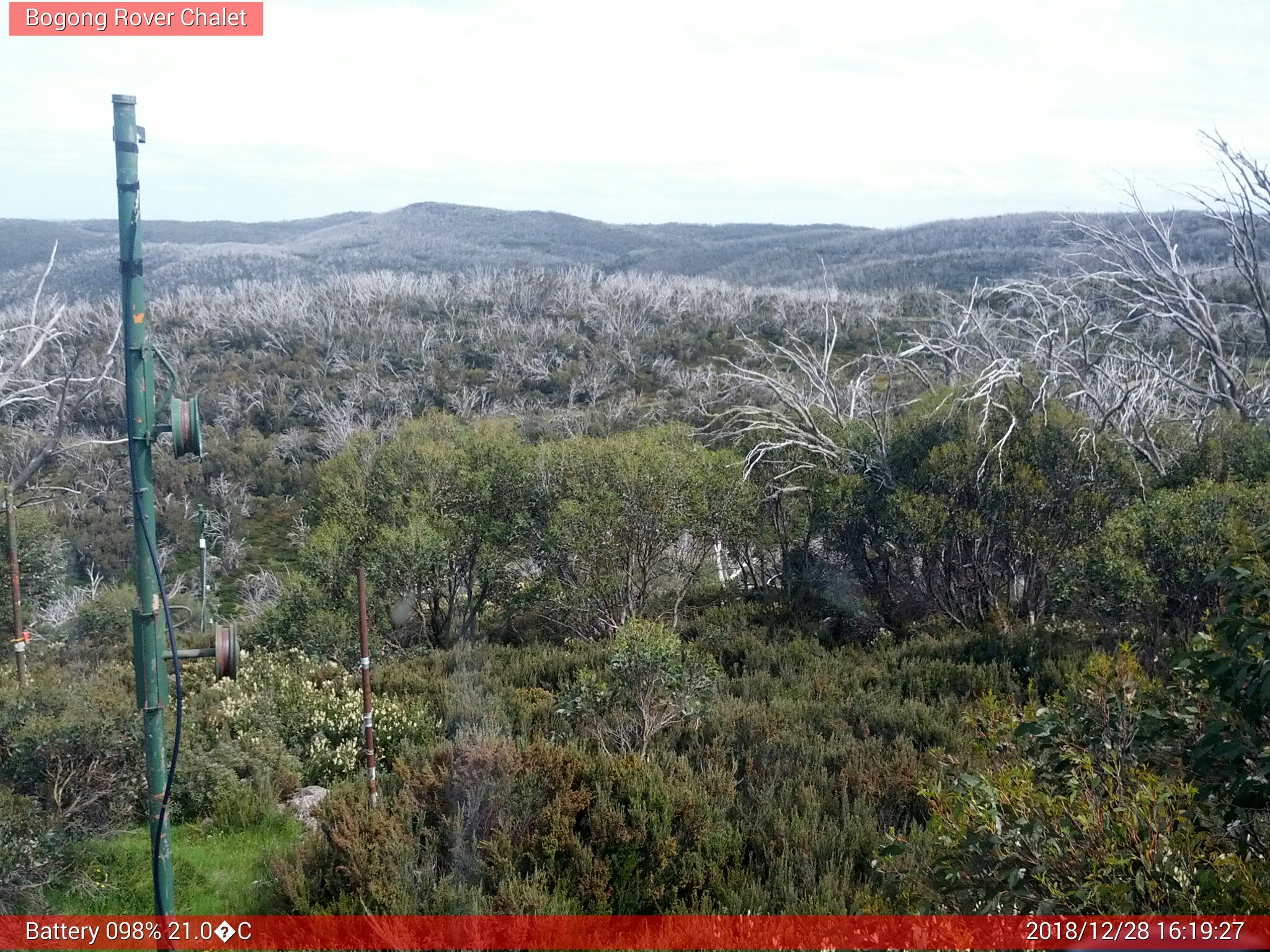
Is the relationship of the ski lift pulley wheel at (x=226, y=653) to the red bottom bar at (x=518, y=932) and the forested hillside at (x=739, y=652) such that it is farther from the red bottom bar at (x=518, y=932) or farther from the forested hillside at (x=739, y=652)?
the forested hillside at (x=739, y=652)

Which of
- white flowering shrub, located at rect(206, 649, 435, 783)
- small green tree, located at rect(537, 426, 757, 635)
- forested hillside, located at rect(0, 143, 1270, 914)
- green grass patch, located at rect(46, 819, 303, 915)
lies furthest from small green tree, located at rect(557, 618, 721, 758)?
small green tree, located at rect(537, 426, 757, 635)

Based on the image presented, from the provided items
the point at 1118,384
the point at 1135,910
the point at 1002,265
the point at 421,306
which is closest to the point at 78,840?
the point at 1135,910

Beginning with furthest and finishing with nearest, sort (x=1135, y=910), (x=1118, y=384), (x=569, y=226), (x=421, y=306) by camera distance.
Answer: (x=569, y=226) → (x=421, y=306) → (x=1118, y=384) → (x=1135, y=910)

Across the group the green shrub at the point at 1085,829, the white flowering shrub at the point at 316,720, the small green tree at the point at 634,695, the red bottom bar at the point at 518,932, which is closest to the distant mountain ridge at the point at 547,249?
the white flowering shrub at the point at 316,720

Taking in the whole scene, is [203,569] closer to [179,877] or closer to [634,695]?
[179,877]

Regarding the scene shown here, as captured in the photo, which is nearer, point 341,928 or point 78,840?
point 341,928

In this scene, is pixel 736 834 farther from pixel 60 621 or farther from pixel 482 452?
pixel 60 621
